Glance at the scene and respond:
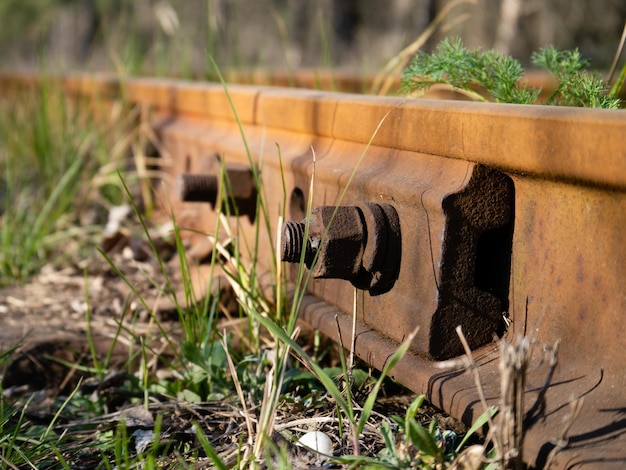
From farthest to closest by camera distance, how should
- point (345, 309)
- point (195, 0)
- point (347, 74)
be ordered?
point (195, 0) → point (347, 74) → point (345, 309)

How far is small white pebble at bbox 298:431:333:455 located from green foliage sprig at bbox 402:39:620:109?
0.88 meters

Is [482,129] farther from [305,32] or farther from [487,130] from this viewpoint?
[305,32]

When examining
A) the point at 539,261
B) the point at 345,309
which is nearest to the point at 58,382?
the point at 345,309

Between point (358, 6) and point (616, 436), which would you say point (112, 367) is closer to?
point (616, 436)

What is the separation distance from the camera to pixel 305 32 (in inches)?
830

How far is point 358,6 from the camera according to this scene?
21.4 meters

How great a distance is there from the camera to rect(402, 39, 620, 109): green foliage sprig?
195cm

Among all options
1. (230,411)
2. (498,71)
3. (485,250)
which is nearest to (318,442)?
(230,411)

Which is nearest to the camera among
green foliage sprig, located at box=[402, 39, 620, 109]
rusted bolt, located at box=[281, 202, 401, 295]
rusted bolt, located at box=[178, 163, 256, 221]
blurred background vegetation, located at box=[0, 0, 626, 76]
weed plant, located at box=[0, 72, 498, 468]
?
weed plant, located at box=[0, 72, 498, 468]

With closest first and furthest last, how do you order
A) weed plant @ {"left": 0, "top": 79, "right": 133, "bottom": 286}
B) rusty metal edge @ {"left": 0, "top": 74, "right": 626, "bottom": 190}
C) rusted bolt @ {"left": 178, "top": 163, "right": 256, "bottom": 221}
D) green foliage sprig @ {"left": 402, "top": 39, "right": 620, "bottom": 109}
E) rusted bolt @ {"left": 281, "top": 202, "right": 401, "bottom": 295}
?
rusty metal edge @ {"left": 0, "top": 74, "right": 626, "bottom": 190}
rusted bolt @ {"left": 281, "top": 202, "right": 401, "bottom": 295}
green foliage sprig @ {"left": 402, "top": 39, "right": 620, "bottom": 109}
rusted bolt @ {"left": 178, "top": 163, "right": 256, "bottom": 221}
weed plant @ {"left": 0, "top": 79, "right": 133, "bottom": 286}

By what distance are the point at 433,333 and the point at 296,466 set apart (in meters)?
0.37

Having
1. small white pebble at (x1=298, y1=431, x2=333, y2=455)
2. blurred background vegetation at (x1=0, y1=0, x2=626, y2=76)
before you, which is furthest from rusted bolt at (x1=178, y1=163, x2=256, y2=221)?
small white pebble at (x1=298, y1=431, x2=333, y2=455)

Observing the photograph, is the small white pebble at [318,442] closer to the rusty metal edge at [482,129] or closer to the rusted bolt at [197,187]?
the rusty metal edge at [482,129]

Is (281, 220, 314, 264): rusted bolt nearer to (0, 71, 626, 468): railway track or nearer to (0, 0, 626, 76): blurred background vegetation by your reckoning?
(0, 71, 626, 468): railway track
